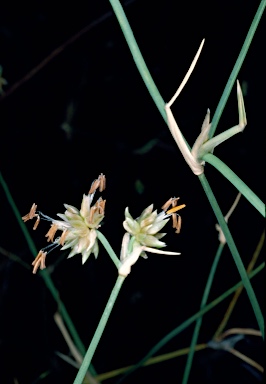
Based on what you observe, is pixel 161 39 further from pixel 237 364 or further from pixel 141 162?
pixel 237 364

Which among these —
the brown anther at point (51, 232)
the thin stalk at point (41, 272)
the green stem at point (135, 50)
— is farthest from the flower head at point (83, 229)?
the thin stalk at point (41, 272)

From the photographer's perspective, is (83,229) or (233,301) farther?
(233,301)

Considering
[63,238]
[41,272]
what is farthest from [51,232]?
[41,272]

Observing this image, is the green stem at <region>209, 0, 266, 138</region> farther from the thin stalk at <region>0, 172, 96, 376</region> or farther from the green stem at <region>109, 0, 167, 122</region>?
the thin stalk at <region>0, 172, 96, 376</region>

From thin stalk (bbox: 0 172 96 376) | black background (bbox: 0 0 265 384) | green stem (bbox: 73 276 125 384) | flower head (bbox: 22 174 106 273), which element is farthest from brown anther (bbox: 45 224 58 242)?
black background (bbox: 0 0 265 384)

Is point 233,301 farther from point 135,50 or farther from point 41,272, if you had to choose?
point 135,50

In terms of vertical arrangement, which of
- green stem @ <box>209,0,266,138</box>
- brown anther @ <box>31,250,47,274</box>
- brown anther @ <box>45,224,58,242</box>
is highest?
green stem @ <box>209,0,266,138</box>

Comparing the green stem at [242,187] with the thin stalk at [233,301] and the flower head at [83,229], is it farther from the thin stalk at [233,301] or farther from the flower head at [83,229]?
the thin stalk at [233,301]

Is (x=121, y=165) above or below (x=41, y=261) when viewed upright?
above
